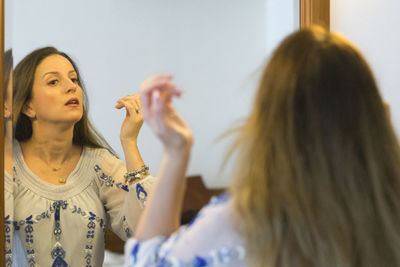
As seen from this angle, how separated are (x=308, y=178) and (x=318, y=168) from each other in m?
0.02

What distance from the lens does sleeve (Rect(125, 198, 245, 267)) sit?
0.70 m

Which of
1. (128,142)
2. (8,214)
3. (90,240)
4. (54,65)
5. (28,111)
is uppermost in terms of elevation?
(54,65)

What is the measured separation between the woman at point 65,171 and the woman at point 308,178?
682 millimetres

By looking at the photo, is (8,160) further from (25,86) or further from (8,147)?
(25,86)

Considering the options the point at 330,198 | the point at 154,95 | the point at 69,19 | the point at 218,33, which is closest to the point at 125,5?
the point at 69,19

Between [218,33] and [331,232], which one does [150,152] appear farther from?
[331,232]

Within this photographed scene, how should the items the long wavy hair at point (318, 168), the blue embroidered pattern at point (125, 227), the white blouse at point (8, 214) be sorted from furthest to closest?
the blue embroidered pattern at point (125, 227) → the white blouse at point (8, 214) → the long wavy hair at point (318, 168)

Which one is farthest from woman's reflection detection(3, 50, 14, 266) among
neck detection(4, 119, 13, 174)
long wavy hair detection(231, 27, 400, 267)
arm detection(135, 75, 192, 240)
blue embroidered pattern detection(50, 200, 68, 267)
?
long wavy hair detection(231, 27, 400, 267)

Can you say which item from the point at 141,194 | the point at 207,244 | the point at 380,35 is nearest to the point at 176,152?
the point at 207,244

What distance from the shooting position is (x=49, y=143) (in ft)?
4.67

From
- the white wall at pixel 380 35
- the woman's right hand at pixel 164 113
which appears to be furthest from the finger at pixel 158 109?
the white wall at pixel 380 35

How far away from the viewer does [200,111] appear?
4.93 ft

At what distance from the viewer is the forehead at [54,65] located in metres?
1.37

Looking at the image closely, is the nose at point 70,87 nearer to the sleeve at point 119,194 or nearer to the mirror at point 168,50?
the mirror at point 168,50
